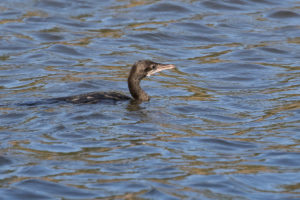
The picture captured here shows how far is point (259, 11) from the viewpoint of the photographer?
65.6ft

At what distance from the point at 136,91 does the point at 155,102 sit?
377 mm

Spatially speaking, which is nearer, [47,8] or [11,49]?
[11,49]

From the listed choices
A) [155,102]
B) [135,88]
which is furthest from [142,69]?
[155,102]

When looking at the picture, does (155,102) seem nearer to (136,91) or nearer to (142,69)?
(136,91)

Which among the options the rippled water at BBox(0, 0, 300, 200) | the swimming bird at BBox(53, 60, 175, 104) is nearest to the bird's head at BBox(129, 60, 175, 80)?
the swimming bird at BBox(53, 60, 175, 104)

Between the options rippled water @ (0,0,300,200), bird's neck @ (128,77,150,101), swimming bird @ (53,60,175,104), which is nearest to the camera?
rippled water @ (0,0,300,200)

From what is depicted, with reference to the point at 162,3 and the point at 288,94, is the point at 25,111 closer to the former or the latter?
the point at 288,94

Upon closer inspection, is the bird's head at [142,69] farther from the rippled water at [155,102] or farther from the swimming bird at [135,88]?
the rippled water at [155,102]

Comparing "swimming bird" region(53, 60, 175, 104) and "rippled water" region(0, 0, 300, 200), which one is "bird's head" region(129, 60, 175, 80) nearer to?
"swimming bird" region(53, 60, 175, 104)

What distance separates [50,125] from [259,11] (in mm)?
10130

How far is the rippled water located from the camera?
9.03 m

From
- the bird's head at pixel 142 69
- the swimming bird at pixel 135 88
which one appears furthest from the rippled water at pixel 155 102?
the bird's head at pixel 142 69

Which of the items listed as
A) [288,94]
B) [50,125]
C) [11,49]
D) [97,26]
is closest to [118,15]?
[97,26]

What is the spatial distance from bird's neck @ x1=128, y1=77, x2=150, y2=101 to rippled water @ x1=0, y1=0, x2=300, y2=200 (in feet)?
1.07
